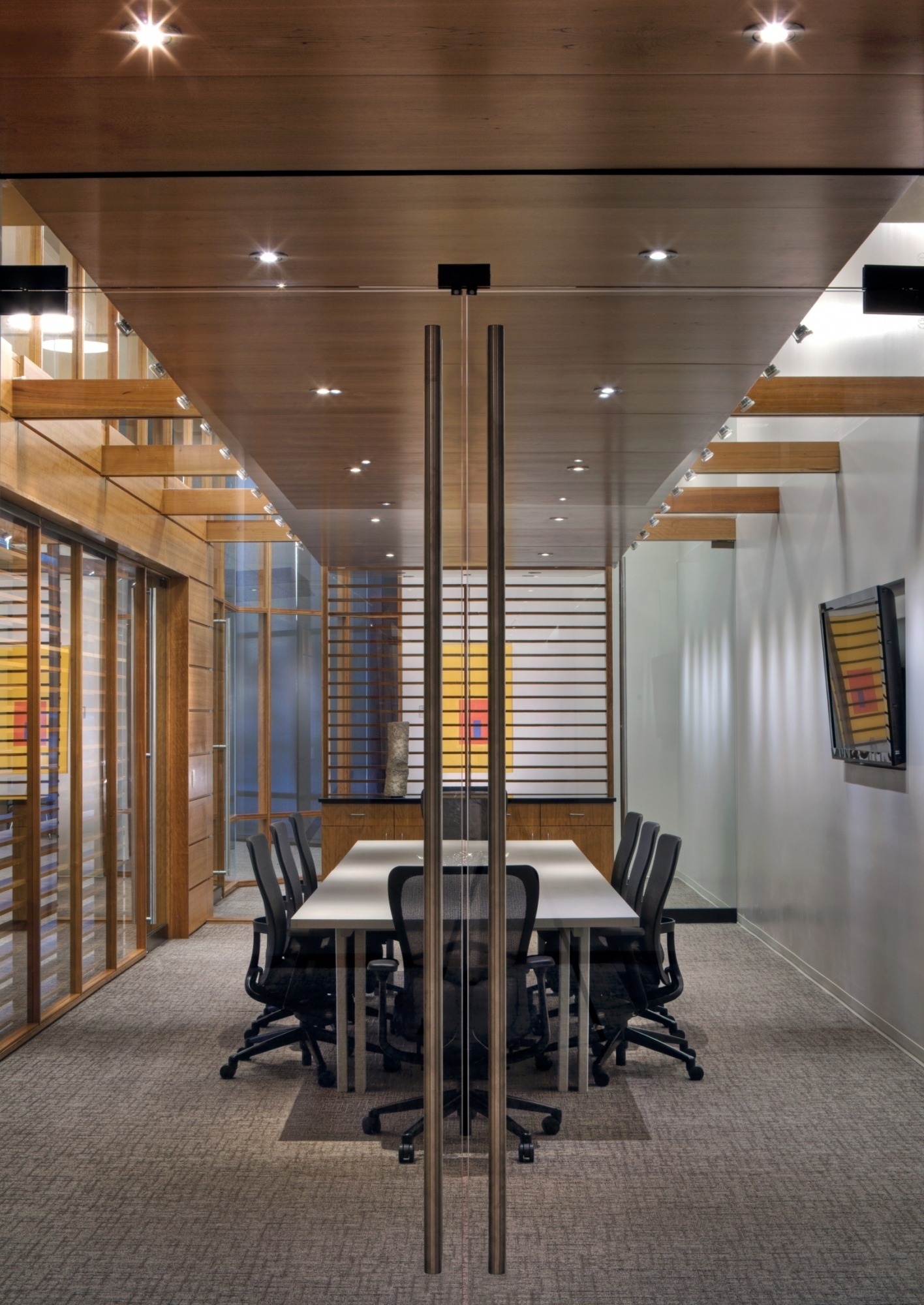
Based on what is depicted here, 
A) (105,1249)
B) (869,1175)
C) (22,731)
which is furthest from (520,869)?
(22,731)

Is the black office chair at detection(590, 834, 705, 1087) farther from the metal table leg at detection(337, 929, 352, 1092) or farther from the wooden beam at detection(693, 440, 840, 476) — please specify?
the wooden beam at detection(693, 440, 840, 476)

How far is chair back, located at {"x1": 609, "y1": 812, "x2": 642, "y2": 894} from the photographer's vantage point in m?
2.83

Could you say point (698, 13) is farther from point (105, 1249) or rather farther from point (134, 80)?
point (105, 1249)

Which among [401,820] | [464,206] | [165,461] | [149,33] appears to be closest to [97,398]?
[165,461]

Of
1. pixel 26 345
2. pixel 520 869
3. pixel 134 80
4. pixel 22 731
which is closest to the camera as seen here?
pixel 134 80

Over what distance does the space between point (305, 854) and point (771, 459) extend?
167 centimetres

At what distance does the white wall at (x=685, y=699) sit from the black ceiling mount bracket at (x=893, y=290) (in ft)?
2.66

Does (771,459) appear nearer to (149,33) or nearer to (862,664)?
(862,664)

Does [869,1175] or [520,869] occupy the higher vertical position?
[520,869]

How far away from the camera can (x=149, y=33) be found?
2.19 m

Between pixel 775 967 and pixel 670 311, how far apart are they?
181 cm

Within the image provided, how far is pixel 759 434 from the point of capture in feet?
10.1

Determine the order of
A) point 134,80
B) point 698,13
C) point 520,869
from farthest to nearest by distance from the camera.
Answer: point 520,869
point 134,80
point 698,13

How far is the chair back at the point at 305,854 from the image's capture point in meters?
2.94
